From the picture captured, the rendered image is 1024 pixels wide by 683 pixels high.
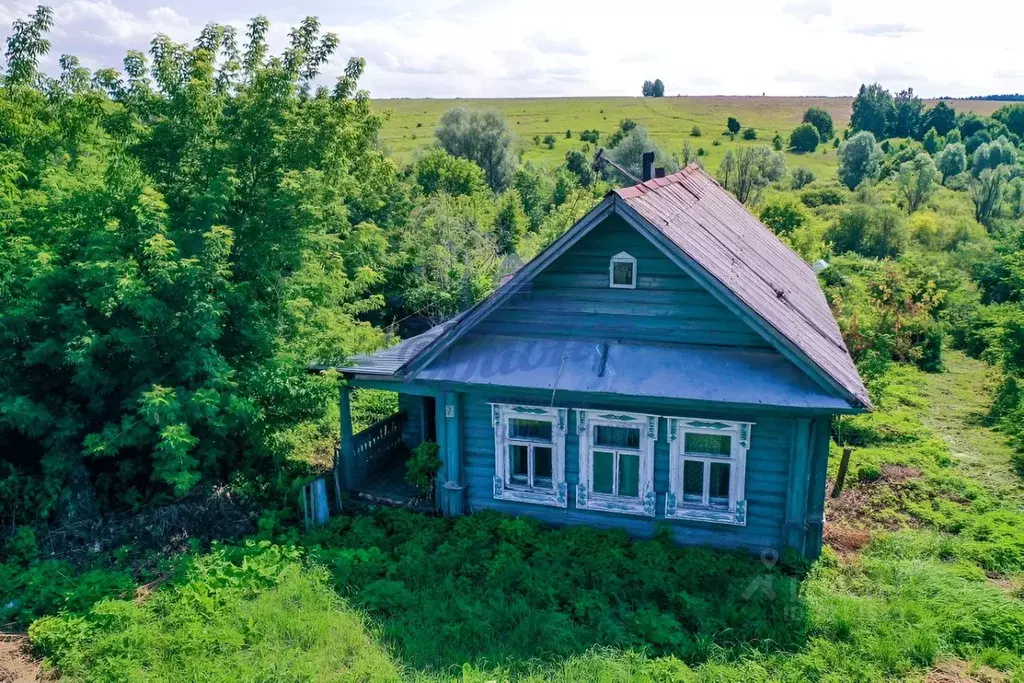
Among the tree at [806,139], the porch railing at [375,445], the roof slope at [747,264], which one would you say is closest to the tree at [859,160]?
the tree at [806,139]

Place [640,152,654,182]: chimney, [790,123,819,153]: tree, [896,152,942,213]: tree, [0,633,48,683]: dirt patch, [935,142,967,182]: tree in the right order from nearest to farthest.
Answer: [0,633,48,683]: dirt patch
[640,152,654,182]: chimney
[896,152,942,213]: tree
[935,142,967,182]: tree
[790,123,819,153]: tree

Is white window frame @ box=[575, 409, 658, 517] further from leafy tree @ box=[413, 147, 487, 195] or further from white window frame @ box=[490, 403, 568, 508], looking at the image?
leafy tree @ box=[413, 147, 487, 195]

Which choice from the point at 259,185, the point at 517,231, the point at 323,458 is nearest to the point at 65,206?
the point at 259,185

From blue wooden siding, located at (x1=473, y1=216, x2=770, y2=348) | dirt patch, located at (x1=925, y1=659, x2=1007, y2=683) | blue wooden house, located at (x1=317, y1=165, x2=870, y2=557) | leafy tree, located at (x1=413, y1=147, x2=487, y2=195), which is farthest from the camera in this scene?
leafy tree, located at (x1=413, y1=147, x2=487, y2=195)

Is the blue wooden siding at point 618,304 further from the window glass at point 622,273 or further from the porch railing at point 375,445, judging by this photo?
the porch railing at point 375,445

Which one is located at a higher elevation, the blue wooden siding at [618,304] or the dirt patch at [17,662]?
the blue wooden siding at [618,304]

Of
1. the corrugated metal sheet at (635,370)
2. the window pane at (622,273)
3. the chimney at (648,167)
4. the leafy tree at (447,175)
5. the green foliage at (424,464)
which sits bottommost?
the green foliage at (424,464)

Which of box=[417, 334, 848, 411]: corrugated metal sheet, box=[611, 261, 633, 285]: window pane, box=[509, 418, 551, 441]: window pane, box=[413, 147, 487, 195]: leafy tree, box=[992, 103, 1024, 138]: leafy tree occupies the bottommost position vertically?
box=[509, 418, 551, 441]: window pane

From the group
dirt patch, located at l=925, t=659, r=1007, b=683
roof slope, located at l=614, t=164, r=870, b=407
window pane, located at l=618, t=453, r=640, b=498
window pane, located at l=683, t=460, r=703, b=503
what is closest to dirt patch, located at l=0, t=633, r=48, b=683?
window pane, located at l=618, t=453, r=640, b=498
